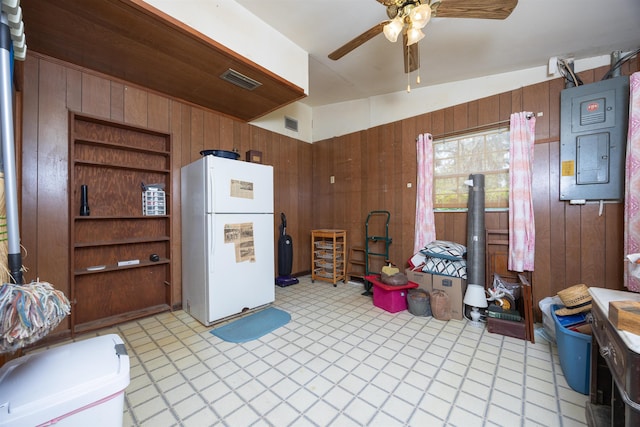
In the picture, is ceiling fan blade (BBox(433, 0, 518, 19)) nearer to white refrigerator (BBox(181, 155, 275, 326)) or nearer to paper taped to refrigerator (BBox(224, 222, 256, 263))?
white refrigerator (BBox(181, 155, 275, 326))

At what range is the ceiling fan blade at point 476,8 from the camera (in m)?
1.51

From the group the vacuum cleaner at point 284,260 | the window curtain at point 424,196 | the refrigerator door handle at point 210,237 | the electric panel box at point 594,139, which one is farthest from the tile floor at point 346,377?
the electric panel box at point 594,139

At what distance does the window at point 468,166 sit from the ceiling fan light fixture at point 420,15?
5.91ft

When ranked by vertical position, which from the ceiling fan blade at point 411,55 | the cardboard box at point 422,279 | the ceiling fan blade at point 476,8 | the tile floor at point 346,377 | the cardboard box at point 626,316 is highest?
the ceiling fan blade at point 411,55

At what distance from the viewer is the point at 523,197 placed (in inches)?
98.9

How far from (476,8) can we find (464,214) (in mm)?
2085

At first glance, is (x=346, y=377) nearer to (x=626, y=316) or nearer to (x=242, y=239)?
(x=626, y=316)

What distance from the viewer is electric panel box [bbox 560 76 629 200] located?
2.11 metres

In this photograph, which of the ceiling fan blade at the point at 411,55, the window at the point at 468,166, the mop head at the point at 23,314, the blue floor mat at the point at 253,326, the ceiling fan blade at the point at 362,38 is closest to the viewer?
the mop head at the point at 23,314

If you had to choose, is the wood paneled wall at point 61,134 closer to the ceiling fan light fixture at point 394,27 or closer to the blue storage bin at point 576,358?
the ceiling fan light fixture at point 394,27

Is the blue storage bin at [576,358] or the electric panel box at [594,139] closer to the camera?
the blue storage bin at [576,358]

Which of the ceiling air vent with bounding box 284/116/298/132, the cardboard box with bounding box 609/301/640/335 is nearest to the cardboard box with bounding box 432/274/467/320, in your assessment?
the cardboard box with bounding box 609/301/640/335

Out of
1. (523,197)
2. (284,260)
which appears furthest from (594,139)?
(284,260)

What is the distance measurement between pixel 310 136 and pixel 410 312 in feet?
11.2
